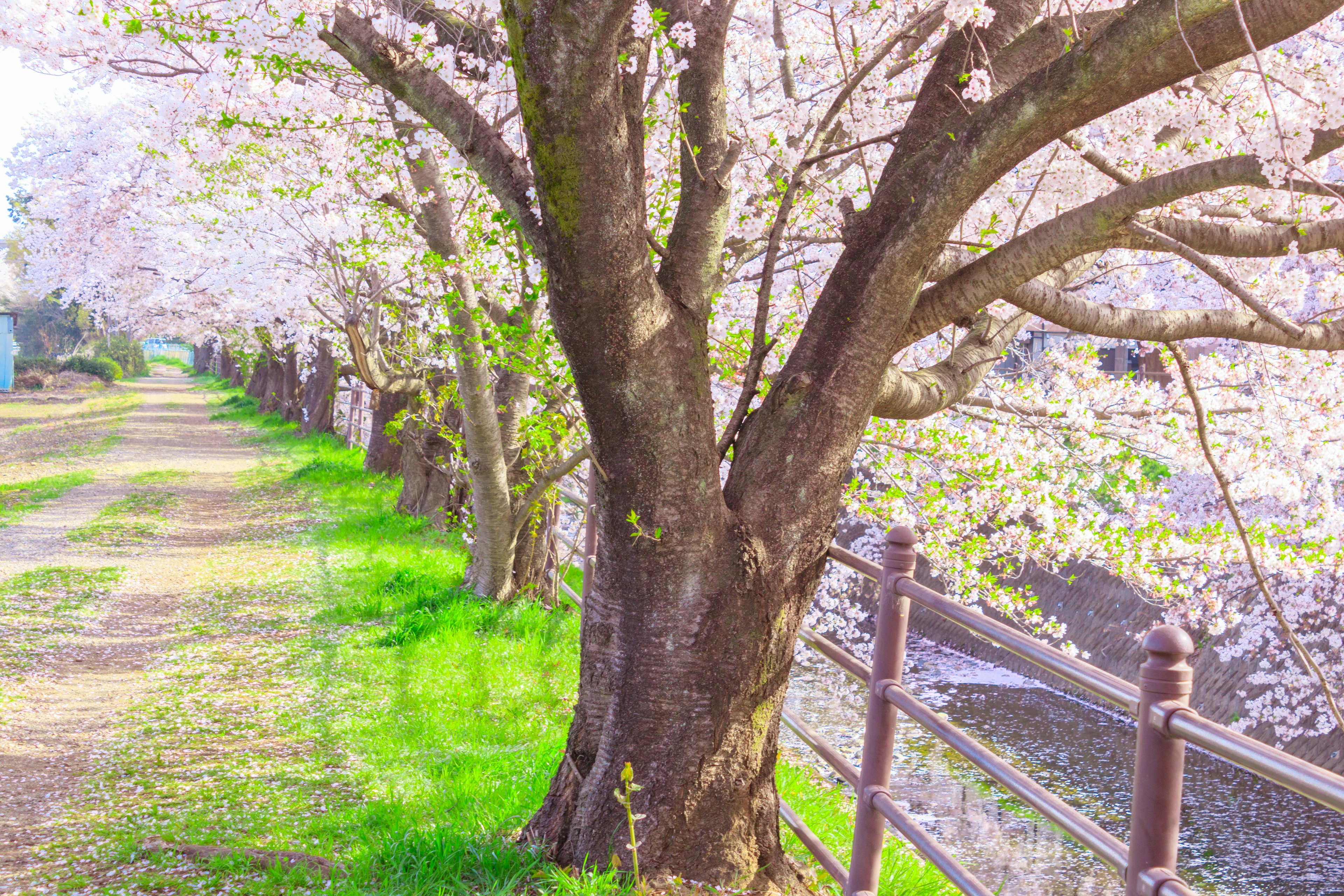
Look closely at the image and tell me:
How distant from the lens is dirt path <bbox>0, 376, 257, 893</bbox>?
4.36m

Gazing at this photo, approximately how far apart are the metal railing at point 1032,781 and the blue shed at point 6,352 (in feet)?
133

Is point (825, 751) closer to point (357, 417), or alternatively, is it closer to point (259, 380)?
point (357, 417)

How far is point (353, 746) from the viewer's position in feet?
16.9

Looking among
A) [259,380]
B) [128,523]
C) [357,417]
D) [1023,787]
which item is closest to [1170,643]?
[1023,787]

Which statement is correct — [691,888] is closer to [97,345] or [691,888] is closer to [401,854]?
[401,854]

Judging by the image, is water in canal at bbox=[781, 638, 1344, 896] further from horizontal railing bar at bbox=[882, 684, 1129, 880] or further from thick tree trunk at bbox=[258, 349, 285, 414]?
thick tree trunk at bbox=[258, 349, 285, 414]

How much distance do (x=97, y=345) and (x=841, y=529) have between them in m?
55.9

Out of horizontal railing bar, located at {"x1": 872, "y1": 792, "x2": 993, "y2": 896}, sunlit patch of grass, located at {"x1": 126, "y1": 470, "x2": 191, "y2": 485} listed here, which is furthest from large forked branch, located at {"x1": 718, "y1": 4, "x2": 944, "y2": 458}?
sunlit patch of grass, located at {"x1": 126, "y1": 470, "x2": 191, "y2": 485}

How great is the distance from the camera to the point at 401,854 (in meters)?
3.31

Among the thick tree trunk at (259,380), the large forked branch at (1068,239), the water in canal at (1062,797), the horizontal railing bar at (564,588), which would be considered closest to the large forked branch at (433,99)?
the large forked branch at (1068,239)

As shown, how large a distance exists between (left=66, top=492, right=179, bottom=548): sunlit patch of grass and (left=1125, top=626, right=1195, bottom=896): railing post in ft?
36.6

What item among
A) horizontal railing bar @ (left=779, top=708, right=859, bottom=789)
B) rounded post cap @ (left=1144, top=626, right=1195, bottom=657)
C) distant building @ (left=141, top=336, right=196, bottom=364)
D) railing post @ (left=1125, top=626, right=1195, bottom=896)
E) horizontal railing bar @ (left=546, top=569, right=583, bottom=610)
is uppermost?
distant building @ (left=141, top=336, right=196, bottom=364)

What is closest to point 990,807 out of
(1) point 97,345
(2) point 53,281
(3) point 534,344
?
(3) point 534,344

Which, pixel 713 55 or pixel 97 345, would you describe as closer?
pixel 713 55
